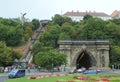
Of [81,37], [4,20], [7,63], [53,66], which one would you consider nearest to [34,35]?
[4,20]

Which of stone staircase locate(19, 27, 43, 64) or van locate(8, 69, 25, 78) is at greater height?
stone staircase locate(19, 27, 43, 64)

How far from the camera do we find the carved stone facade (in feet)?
330

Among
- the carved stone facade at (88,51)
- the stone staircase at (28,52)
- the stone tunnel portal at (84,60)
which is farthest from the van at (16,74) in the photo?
the stone staircase at (28,52)

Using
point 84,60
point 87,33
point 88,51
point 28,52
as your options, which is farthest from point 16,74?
point 87,33

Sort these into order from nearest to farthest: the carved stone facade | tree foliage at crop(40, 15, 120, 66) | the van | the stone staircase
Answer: the van
the carved stone facade
the stone staircase
tree foliage at crop(40, 15, 120, 66)

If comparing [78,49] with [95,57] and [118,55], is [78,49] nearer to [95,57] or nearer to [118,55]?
[95,57]

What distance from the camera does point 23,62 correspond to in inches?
3917

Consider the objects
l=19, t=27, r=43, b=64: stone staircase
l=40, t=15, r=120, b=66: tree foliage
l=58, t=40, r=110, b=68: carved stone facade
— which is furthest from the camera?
l=40, t=15, r=120, b=66: tree foliage

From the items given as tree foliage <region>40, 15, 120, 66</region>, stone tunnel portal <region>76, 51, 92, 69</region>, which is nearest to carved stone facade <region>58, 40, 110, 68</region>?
stone tunnel portal <region>76, 51, 92, 69</region>

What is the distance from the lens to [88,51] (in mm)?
102500

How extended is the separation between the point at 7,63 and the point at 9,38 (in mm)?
33449

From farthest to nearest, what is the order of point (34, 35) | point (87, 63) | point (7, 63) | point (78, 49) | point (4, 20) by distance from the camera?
point (4, 20) < point (34, 35) < point (87, 63) < point (78, 49) < point (7, 63)

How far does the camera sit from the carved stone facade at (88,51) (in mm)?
100562

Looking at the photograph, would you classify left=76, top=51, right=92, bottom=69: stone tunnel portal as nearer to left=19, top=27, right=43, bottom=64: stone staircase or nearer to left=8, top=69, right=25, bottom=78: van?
left=19, top=27, right=43, bottom=64: stone staircase
